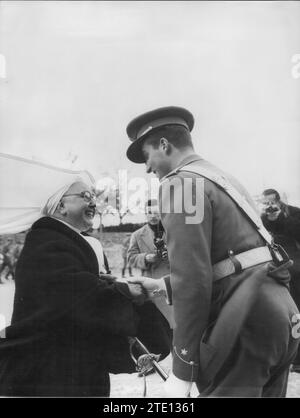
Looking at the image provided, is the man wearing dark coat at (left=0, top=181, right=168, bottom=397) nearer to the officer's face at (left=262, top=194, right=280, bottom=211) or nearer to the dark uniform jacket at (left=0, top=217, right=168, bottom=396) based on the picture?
the dark uniform jacket at (left=0, top=217, right=168, bottom=396)

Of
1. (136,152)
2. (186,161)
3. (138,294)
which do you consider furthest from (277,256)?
(136,152)

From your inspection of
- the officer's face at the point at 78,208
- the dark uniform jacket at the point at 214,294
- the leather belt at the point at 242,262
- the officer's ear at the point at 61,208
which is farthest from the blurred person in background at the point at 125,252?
the leather belt at the point at 242,262

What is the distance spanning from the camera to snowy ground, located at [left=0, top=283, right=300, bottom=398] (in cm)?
252

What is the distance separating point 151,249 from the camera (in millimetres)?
2592

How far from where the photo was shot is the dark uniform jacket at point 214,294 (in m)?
1.85

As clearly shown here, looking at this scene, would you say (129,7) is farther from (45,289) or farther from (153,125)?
(45,289)

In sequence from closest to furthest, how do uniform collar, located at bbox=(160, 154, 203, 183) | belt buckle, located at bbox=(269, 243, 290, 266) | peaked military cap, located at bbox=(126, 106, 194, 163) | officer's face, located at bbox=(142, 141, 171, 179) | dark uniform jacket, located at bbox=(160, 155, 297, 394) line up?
dark uniform jacket, located at bbox=(160, 155, 297, 394), belt buckle, located at bbox=(269, 243, 290, 266), uniform collar, located at bbox=(160, 154, 203, 183), officer's face, located at bbox=(142, 141, 171, 179), peaked military cap, located at bbox=(126, 106, 194, 163)

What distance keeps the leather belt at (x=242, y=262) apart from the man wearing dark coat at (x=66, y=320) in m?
0.66

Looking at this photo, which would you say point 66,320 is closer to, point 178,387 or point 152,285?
point 152,285

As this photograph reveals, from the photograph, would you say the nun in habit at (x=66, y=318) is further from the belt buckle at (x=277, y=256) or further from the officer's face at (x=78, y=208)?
the belt buckle at (x=277, y=256)

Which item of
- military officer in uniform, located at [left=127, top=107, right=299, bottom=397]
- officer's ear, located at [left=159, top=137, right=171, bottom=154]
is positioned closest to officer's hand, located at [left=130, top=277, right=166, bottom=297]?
military officer in uniform, located at [left=127, top=107, right=299, bottom=397]

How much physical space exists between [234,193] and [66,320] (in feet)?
4.21

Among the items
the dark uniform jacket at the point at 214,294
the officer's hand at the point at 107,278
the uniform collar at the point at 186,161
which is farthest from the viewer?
the officer's hand at the point at 107,278

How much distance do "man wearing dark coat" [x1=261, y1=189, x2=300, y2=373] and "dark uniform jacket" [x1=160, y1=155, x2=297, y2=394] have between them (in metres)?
0.66
